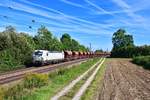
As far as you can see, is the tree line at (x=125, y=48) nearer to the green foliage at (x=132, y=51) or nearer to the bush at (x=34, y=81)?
the green foliage at (x=132, y=51)

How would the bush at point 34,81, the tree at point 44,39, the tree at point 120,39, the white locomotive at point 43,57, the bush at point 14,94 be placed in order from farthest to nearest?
the tree at point 120,39 → the tree at point 44,39 → the white locomotive at point 43,57 → the bush at point 34,81 → the bush at point 14,94

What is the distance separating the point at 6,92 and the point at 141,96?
7.07 meters

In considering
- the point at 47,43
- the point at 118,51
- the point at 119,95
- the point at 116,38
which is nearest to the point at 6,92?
the point at 119,95

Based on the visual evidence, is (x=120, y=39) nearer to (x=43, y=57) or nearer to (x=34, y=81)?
(x=43, y=57)

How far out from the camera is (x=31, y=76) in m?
27.2

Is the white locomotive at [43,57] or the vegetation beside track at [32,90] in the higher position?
the white locomotive at [43,57]

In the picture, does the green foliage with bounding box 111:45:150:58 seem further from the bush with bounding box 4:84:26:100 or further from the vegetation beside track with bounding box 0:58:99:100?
the bush with bounding box 4:84:26:100

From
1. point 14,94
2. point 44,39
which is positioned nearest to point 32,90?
point 14,94

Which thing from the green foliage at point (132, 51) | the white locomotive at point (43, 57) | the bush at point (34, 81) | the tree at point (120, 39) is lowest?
the bush at point (34, 81)

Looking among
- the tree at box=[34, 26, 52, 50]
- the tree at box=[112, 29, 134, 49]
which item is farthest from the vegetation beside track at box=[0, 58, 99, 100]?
A: the tree at box=[112, 29, 134, 49]

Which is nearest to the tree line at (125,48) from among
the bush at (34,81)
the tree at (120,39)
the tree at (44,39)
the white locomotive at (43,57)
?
the tree at (120,39)

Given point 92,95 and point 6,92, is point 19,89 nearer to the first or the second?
point 6,92

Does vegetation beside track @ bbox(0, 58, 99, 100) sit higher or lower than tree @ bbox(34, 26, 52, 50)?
lower

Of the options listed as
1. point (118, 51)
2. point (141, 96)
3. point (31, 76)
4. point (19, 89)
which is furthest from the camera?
point (118, 51)
